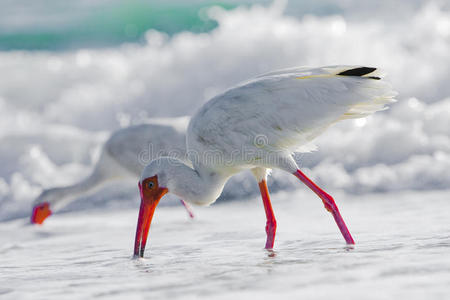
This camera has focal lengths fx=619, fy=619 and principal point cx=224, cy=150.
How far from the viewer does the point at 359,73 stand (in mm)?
5512

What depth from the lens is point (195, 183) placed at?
219 inches

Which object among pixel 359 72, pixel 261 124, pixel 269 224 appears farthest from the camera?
pixel 269 224

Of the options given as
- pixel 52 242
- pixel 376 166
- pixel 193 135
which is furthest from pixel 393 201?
pixel 52 242

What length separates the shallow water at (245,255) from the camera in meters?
3.71

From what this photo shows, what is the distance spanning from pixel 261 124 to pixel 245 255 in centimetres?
114

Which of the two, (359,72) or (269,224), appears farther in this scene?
(269,224)

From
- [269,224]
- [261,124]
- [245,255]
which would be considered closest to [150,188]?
[245,255]

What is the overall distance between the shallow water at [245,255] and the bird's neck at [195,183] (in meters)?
0.52

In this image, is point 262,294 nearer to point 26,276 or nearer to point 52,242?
point 26,276

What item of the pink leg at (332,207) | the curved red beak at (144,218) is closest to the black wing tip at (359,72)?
the pink leg at (332,207)

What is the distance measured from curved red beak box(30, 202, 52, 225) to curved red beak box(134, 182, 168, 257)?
4.28 metres

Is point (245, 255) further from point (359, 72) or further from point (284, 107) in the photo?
point (359, 72)

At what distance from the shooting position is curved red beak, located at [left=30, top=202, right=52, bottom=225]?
9359 mm

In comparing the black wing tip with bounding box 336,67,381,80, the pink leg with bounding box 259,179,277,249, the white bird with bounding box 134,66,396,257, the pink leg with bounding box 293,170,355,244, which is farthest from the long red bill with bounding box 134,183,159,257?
the black wing tip with bounding box 336,67,381,80
